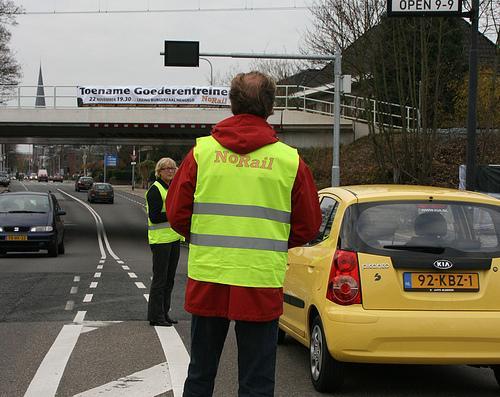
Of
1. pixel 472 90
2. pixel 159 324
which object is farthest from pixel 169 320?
pixel 472 90

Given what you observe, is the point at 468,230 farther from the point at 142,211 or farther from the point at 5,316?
the point at 142,211

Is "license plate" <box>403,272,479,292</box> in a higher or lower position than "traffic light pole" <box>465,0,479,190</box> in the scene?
lower

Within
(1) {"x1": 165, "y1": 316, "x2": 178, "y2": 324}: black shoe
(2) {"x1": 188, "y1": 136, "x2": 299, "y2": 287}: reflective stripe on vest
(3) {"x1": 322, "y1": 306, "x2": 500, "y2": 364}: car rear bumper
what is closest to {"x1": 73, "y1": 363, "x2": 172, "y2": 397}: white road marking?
(3) {"x1": 322, "y1": 306, "x2": 500, "y2": 364}: car rear bumper

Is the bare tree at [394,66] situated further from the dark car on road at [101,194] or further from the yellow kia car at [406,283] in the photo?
the dark car on road at [101,194]

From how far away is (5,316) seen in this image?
8570 mm

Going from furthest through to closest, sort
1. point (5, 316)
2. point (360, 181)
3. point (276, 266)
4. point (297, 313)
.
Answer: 1. point (360, 181)
2. point (5, 316)
3. point (297, 313)
4. point (276, 266)

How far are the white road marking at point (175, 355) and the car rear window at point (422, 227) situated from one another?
169 centimetres

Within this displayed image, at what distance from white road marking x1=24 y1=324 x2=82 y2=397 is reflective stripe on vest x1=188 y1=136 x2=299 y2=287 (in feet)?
8.42

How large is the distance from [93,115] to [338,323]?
A: 2619 centimetres

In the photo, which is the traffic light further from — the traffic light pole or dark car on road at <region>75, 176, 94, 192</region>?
dark car on road at <region>75, 176, 94, 192</region>

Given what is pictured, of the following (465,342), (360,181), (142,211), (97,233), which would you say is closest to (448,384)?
(465,342)

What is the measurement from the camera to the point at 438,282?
5.18 metres

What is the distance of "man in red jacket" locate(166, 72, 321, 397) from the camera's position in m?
3.33

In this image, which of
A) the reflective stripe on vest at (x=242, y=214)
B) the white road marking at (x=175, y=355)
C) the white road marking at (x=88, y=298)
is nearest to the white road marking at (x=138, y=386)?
the white road marking at (x=175, y=355)
